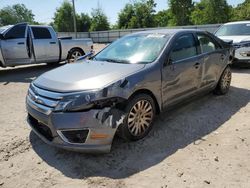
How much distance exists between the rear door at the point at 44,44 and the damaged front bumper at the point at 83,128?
7228mm

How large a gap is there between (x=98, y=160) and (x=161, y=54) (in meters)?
1.88

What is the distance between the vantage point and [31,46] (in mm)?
10016

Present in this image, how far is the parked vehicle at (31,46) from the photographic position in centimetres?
965

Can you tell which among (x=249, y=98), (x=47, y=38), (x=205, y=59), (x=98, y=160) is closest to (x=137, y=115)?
(x=98, y=160)

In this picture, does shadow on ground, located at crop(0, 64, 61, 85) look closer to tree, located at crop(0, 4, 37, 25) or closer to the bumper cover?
the bumper cover

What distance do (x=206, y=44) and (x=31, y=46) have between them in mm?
6718

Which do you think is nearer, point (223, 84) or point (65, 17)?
point (223, 84)

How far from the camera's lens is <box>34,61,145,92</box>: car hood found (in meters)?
3.56

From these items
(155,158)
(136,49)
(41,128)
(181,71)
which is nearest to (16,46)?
(136,49)

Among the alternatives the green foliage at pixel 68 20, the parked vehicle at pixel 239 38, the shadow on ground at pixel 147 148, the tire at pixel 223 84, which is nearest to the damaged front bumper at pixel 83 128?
the shadow on ground at pixel 147 148

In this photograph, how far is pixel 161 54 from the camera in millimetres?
4352

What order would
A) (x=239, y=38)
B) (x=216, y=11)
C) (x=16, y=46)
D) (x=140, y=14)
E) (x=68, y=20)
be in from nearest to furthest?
(x=239, y=38)
(x=16, y=46)
(x=216, y=11)
(x=140, y=14)
(x=68, y=20)

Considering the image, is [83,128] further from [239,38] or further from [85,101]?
[239,38]

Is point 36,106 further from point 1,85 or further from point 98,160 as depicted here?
point 1,85
